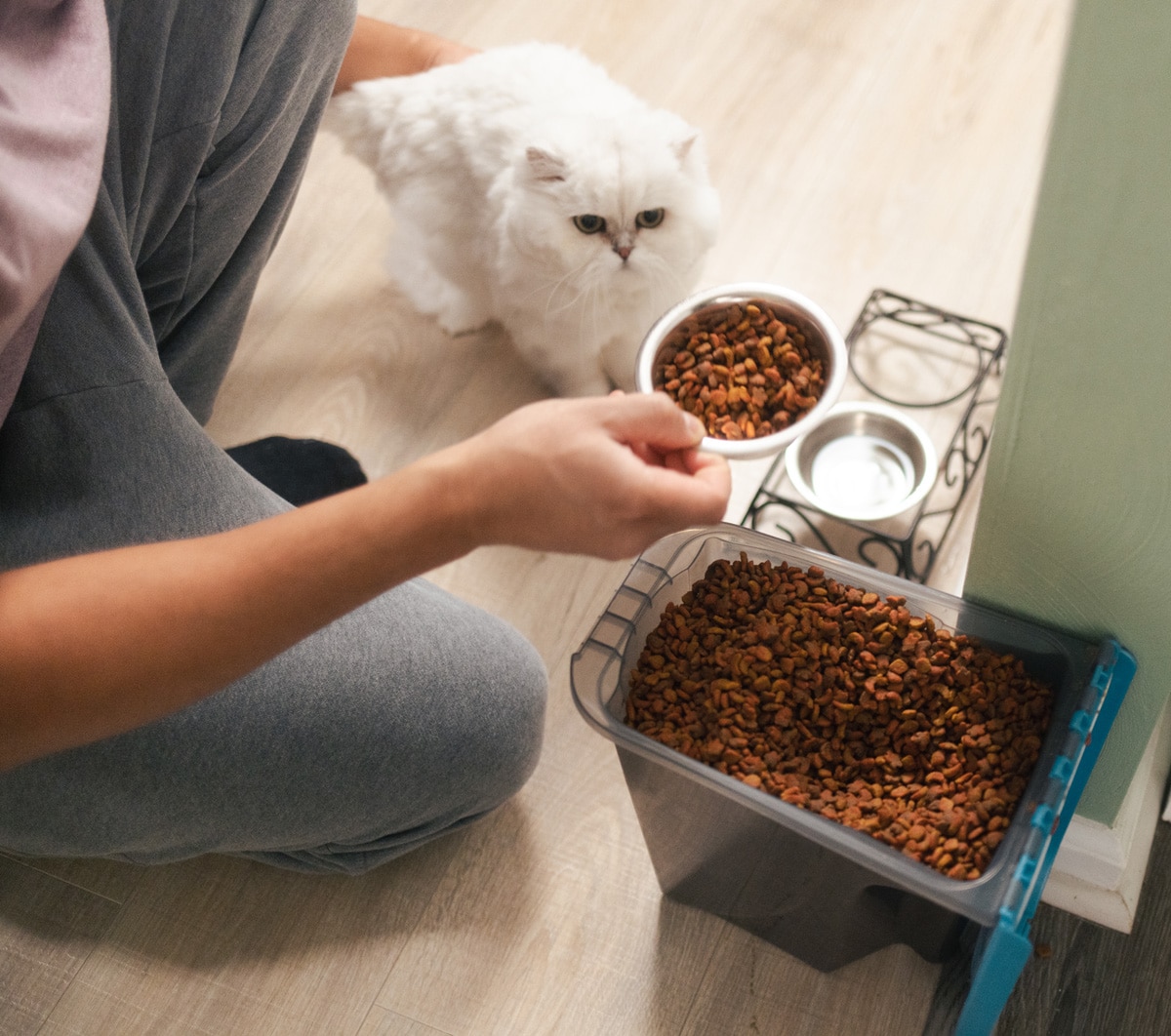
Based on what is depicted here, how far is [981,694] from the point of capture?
87 centimetres

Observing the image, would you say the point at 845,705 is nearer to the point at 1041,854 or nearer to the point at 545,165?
the point at 1041,854

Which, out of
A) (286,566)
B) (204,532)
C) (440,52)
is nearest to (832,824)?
(286,566)

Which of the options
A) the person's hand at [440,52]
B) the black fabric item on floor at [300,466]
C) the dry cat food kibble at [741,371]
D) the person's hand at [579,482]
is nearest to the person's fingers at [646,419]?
the person's hand at [579,482]

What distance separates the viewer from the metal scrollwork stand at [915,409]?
4.30ft

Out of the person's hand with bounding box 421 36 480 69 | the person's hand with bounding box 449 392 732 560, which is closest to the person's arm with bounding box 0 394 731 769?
the person's hand with bounding box 449 392 732 560

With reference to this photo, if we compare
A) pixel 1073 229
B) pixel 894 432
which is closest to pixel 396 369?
pixel 894 432

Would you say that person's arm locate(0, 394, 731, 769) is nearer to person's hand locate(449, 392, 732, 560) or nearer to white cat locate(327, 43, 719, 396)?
person's hand locate(449, 392, 732, 560)

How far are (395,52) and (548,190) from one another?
17.8 inches

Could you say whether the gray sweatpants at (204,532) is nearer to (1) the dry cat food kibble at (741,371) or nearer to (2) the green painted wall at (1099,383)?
(1) the dry cat food kibble at (741,371)

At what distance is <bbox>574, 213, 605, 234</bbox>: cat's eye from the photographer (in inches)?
48.7

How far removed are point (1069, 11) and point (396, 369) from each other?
1.19 metres

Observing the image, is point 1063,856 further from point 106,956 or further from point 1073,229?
point 106,956

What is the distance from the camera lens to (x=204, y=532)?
88cm

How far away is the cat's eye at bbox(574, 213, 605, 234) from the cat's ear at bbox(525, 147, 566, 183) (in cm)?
5
